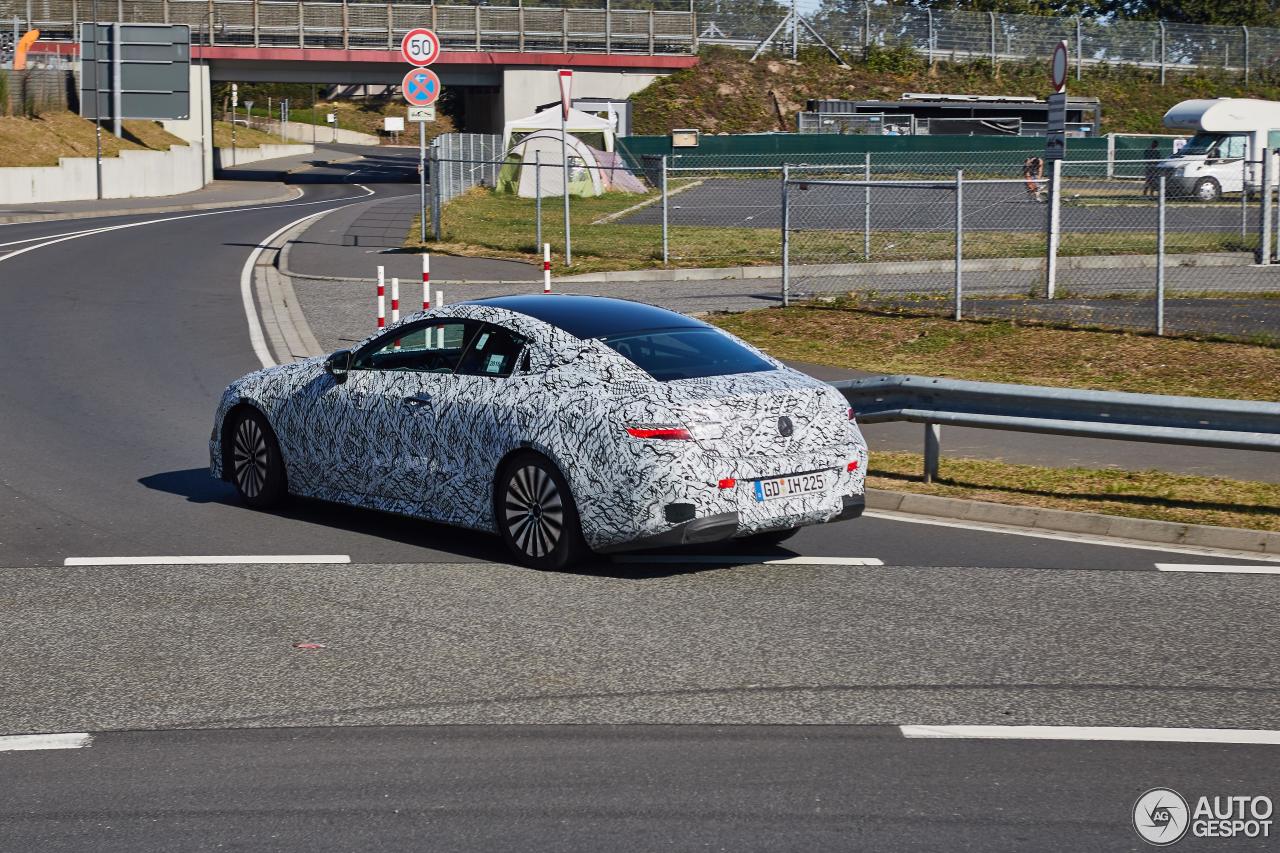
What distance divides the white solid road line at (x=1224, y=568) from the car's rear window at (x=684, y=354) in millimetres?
2466

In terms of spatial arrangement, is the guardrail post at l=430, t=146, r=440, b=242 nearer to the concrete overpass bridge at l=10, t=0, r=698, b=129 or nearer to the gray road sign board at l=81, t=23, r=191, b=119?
the gray road sign board at l=81, t=23, r=191, b=119

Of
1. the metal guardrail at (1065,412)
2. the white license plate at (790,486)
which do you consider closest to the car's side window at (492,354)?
the white license plate at (790,486)

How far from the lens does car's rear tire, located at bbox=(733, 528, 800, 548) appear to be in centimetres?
986

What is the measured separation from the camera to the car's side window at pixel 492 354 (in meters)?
9.45

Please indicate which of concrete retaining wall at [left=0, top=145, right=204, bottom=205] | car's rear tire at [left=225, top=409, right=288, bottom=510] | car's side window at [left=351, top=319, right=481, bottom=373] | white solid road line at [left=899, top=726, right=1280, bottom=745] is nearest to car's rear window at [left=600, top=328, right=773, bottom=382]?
car's side window at [left=351, top=319, right=481, bottom=373]

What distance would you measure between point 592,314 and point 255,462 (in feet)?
8.73

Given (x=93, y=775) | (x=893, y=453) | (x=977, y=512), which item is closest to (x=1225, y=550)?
(x=977, y=512)

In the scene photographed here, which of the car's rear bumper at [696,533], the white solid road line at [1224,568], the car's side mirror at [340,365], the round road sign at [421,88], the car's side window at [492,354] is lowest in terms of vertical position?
the white solid road line at [1224,568]

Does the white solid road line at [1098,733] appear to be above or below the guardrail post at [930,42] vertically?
below

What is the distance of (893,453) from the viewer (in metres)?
Answer: 12.8

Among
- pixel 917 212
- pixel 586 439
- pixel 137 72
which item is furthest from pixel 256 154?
pixel 586 439

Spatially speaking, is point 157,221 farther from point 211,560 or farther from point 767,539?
point 767,539

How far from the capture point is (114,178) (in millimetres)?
51625

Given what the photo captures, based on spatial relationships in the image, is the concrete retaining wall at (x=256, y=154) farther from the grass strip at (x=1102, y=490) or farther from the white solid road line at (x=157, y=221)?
the grass strip at (x=1102, y=490)
